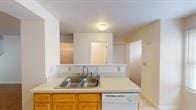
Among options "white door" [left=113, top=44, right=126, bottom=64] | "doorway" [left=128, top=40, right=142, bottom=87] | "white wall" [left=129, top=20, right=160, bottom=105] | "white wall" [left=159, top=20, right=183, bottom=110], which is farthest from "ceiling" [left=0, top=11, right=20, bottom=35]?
"doorway" [left=128, top=40, right=142, bottom=87]

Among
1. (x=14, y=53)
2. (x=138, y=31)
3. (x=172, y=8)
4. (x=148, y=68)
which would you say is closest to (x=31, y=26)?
(x=172, y=8)

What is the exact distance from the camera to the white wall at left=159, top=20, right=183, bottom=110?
4.36 metres

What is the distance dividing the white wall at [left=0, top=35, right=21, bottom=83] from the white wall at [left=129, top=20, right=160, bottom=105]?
546 centimetres

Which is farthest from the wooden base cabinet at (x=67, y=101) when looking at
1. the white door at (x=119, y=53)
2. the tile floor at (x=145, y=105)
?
the white door at (x=119, y=53)

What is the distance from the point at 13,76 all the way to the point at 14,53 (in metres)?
1.03

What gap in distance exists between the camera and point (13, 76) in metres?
8.20

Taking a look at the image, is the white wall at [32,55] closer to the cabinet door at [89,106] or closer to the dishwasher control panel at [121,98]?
the cabinet door at [89,106]

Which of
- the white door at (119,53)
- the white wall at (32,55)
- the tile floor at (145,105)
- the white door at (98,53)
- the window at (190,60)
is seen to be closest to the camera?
the white wall at (32,55)

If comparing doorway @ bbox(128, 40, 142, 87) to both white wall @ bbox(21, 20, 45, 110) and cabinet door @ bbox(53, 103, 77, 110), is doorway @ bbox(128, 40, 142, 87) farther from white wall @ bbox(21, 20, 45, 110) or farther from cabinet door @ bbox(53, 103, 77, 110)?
cabinet door @ bbox(53, 103, 77, 110)

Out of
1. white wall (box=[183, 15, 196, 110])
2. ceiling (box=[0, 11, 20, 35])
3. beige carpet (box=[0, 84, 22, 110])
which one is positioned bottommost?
beige carpet (box=[0, 84, 22, 110])

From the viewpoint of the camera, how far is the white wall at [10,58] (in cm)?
812

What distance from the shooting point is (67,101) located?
270cm

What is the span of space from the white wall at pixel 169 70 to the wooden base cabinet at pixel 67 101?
227 centimetres

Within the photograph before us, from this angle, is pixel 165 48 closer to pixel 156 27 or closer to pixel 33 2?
pixel 156 27
